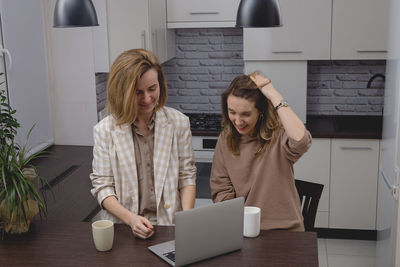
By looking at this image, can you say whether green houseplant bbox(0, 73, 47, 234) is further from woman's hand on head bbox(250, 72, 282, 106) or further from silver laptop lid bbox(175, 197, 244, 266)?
woman's hand on head bbox(250, 72, 282, 106)

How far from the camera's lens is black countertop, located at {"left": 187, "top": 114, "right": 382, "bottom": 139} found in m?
3.91

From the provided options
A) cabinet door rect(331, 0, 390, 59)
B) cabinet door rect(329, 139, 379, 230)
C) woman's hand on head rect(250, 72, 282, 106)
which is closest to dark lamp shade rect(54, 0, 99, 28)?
woman's hand on head rect(250, 72, 282, 106)

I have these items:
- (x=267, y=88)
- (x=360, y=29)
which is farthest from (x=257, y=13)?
(x=360, y=29)

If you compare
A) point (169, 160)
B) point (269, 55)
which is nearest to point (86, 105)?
point (269, 55)

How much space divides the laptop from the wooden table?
1.5 inches

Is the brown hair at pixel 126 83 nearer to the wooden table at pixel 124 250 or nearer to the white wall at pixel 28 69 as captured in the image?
the wooden table at pixel 124 250

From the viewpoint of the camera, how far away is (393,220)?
9.34 feet

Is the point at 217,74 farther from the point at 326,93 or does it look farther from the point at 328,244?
the point at 328,244

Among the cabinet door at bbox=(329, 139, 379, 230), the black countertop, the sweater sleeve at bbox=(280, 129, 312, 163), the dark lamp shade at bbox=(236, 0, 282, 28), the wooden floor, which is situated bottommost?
the cabinet door at bbox=(329, 139, 379, 230)

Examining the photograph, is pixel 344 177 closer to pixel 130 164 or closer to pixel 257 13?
pixel 257 13

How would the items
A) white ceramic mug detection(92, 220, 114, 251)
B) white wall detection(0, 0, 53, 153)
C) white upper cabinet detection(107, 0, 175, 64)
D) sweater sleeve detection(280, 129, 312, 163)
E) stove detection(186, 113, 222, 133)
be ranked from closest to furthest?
white ceramic mug detection(92, 220, 114, 251), sweater sleeve detection(280, 129, 312, 163), white wall detection(0, 0, 53, 153), white upper cabinet detection(107, 0, 175, 64), stove detection(186, 113, 222, 133)

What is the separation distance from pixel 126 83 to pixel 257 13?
0.62 m

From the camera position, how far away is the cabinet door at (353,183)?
3936mm

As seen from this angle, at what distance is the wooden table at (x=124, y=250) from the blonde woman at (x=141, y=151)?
0.15 meters
